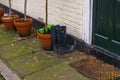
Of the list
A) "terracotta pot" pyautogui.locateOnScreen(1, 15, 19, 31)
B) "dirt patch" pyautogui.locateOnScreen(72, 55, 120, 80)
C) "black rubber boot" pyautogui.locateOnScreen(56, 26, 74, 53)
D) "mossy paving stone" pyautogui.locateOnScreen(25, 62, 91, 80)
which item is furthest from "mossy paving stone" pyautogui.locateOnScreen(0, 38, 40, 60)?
"dirt patch" pyautogui.locateOnScreen(72, 55, 120, 80)

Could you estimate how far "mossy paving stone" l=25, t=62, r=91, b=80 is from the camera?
4766 mm

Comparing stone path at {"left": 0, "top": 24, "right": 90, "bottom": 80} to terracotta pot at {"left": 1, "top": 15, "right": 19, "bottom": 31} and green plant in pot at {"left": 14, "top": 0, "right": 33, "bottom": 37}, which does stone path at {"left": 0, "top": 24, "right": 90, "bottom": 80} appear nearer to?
green plant in pot at {"left": 14, "top": 0, "right": 33, "bottom": 37}

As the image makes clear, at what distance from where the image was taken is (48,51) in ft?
19.8

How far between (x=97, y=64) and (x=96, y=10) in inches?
44.3

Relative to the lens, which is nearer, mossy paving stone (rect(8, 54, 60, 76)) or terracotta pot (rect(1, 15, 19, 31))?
mossy paving stone (rect(8, 54, 60, 76))

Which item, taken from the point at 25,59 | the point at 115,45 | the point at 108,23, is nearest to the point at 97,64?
the point at 115,45

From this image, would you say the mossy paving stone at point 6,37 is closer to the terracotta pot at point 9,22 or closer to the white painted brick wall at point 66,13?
the terracotta pot at point 9,22

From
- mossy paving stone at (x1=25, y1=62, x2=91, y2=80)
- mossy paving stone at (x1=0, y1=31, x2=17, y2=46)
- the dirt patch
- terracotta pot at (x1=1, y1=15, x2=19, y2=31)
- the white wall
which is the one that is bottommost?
mossy paving stone at (x1=25, y1=62, x2=91, y2=80)

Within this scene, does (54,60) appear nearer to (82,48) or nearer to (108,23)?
(82,48)

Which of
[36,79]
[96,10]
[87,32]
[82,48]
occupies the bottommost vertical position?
[36,79]

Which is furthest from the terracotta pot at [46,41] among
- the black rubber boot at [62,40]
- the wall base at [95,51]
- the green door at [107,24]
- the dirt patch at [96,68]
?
the green door at [107,24]

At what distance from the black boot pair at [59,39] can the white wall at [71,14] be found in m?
0.34

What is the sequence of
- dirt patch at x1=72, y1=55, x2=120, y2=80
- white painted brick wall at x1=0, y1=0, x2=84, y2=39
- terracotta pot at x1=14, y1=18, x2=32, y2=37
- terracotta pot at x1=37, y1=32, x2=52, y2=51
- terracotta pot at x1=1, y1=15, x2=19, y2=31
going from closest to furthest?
dirt patch at x1=72, y1=55, x2=120, y2=80 → white painted brick wall at x1=0, y1=0, x2=84, y2=39 → terracotta pot at x1=37, y1=32, x2=52, y2=51 → terracotta pot at x1=14, y1=18, x2=32, y2=37 → terracotta pot at x1=1, y1=15, x2=19, y2=31

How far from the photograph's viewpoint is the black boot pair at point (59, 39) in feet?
18.8
